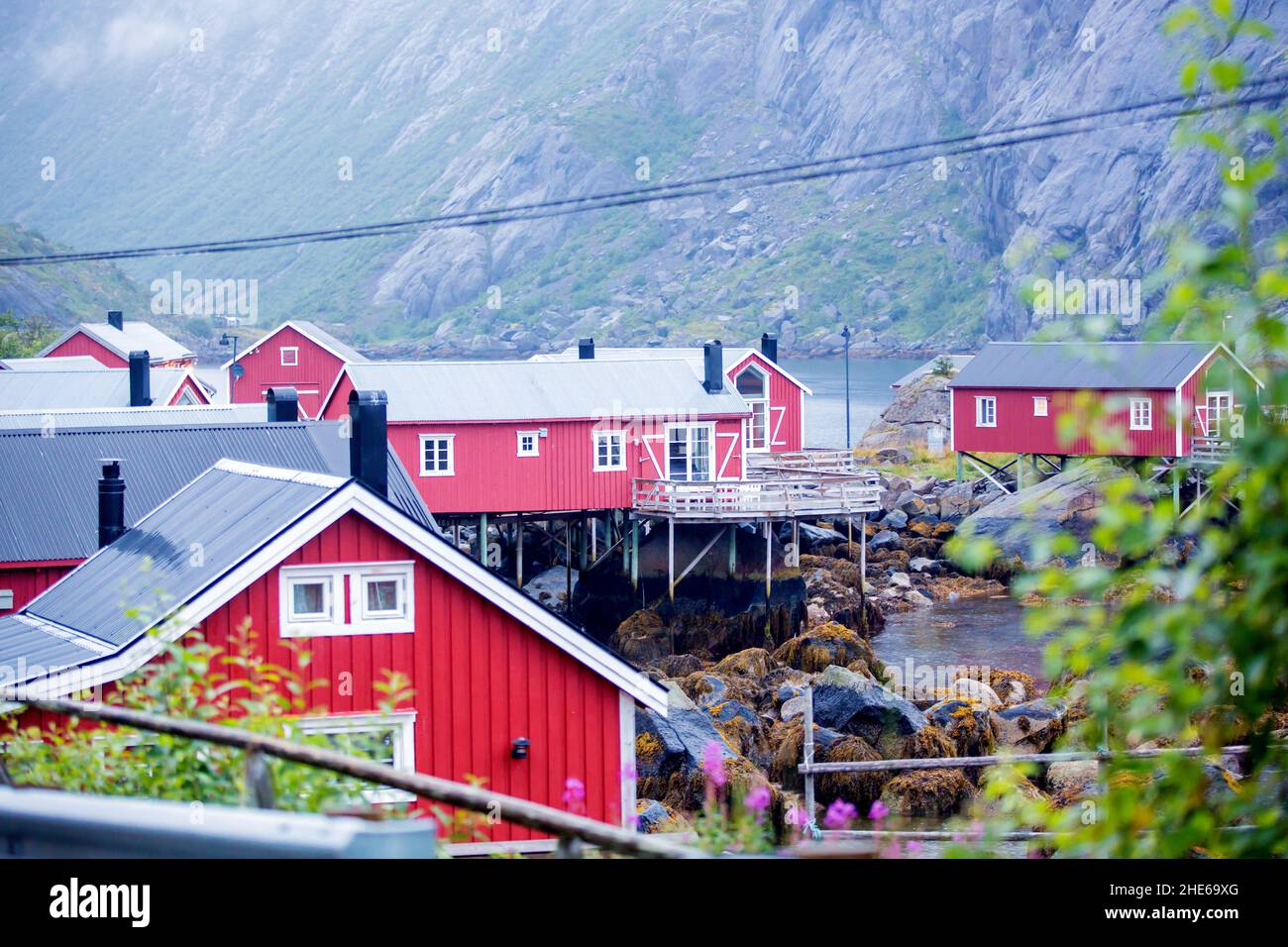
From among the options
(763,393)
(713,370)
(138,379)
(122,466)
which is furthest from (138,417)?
(763,393)

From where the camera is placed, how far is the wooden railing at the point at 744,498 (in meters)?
38.8

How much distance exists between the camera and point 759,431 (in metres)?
52.5

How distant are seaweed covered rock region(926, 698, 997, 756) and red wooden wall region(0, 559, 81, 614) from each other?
45.7ft

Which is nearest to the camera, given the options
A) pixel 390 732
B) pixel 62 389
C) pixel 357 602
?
pixel 390 732

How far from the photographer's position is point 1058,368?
51.2 metres

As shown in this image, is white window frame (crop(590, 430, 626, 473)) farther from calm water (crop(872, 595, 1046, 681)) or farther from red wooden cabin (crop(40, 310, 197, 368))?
red wooden cabin (crop(40, 310, 197, 368))

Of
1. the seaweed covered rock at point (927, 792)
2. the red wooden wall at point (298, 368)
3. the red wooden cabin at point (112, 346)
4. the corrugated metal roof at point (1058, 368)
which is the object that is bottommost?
the seaweed covered rock at point (927, 792)

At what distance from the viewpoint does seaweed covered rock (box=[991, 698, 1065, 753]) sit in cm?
2478

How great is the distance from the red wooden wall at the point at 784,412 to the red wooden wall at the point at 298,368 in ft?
49.6

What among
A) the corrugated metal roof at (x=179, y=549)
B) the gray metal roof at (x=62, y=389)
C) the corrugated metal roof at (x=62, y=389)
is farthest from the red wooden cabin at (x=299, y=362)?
the corrugated metal roof at (x=179, y=549)

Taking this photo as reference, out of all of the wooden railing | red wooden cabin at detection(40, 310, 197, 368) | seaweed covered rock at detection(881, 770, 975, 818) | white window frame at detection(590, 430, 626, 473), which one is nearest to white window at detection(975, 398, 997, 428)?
the wooden railing

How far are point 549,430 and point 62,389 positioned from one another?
594 inches

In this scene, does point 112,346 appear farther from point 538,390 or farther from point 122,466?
point 122,466

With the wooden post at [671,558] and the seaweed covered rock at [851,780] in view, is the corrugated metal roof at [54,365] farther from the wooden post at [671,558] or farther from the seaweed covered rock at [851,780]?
the seaweed covered rock at [851,780]
